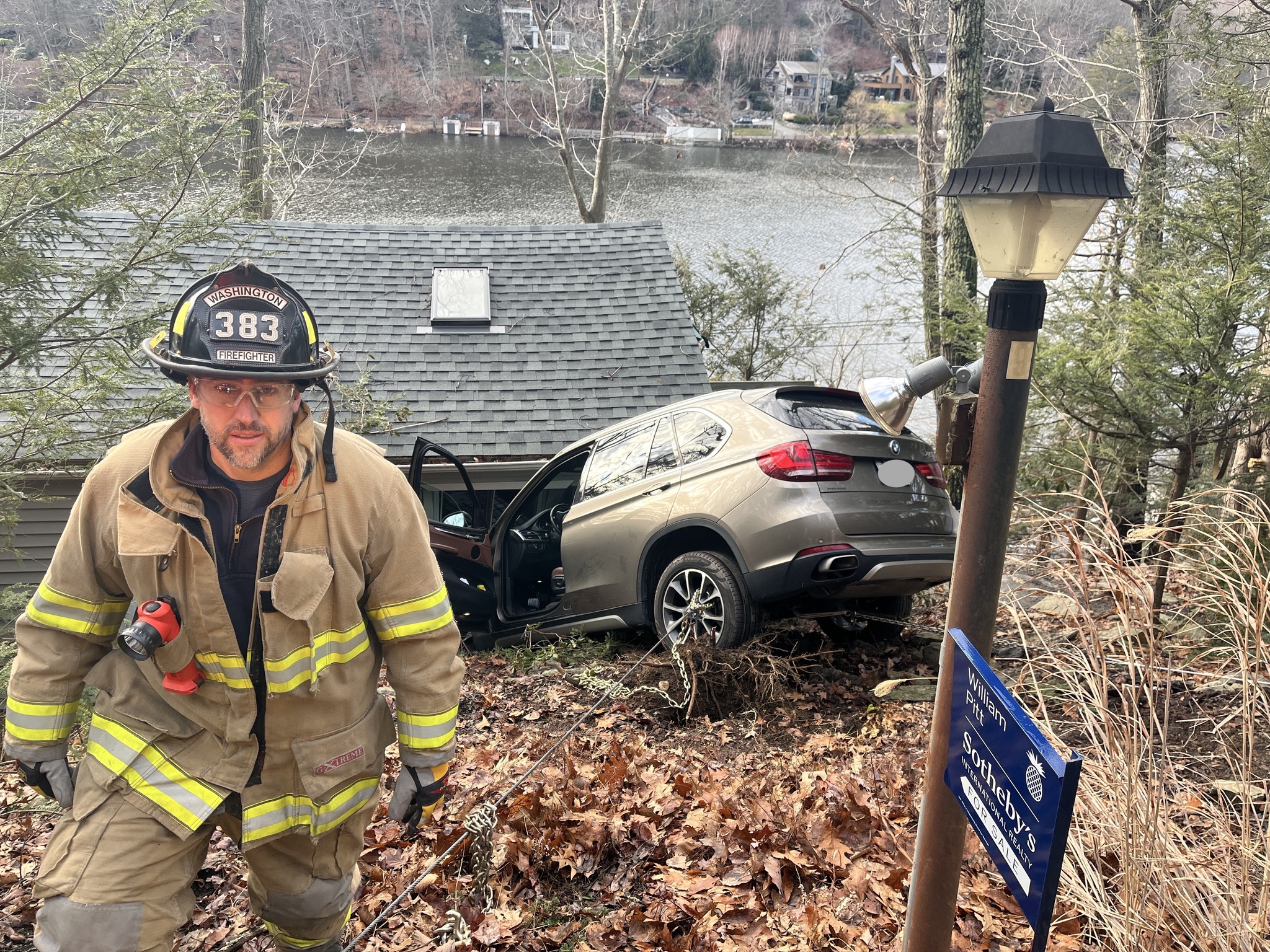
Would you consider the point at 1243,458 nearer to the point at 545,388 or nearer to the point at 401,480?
the point at 545,388

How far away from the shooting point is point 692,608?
5902mm

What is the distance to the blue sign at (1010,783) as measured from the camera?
170 cm

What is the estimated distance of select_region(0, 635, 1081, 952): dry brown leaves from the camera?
11.2ft

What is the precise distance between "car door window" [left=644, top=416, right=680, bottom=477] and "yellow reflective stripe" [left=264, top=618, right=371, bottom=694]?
3.70 m

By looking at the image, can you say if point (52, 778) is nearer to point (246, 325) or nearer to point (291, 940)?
point (291, 940)

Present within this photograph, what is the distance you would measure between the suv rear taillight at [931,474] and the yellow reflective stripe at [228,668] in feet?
13.6

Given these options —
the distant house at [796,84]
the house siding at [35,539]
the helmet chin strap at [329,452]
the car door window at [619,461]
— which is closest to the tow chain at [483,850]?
the helmet chin strap at [329,452]

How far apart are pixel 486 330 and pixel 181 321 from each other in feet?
31.6

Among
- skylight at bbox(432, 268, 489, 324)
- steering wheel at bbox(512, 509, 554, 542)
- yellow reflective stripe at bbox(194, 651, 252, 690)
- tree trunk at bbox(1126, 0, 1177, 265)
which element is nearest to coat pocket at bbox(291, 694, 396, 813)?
yellow reflective stripe at bbox(194, 651, 252, 690)

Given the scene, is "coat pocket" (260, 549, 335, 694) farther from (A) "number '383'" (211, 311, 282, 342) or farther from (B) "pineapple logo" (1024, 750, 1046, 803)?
(B) "pineapple logo" (1024, 750, 1046, 803)

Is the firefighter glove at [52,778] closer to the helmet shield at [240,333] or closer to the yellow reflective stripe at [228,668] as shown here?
the yellow reflective stripe at [228,668]

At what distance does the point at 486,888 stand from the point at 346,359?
8870 millimetres

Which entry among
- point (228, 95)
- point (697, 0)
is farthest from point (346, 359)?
point (697, 0)

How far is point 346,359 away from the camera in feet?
37.6
